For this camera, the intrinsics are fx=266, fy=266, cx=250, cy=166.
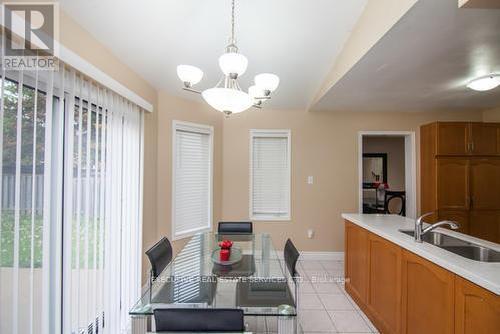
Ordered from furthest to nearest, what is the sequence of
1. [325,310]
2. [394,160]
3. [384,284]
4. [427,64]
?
[394,160] < [325,310] < [427,64] < [384,284]

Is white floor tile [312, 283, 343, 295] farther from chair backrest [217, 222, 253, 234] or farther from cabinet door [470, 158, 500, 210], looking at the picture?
cabinet door [470, 158, 500, 210]

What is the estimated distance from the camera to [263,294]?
5.65 feet

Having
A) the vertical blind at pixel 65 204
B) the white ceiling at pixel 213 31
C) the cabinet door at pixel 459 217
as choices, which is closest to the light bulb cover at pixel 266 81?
the white ceiling at pixel 213 31

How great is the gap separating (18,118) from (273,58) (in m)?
2.29

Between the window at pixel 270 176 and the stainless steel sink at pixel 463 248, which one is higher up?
the window at pixel 270 176

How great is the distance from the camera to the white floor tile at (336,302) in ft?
9.04

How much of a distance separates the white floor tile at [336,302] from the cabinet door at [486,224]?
2225 millimetres

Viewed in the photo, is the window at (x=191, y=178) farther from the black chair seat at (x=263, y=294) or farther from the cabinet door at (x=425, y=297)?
the cabinet door at (x=425, y=297)

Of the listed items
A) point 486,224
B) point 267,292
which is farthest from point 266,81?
point 486,224

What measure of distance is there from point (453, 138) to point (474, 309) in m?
3.15

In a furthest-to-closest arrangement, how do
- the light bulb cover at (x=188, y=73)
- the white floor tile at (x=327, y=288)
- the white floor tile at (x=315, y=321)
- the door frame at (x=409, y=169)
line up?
the door frame at (x=409, y=169), the white floor tile at (x=327, y=288), the white floor tile at (x=315, y=321), the light bulb cover at (x=188, y=73)

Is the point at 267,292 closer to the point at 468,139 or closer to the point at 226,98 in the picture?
the point at 226,98

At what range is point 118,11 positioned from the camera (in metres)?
1.83

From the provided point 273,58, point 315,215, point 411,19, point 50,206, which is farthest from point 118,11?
point 315,215
